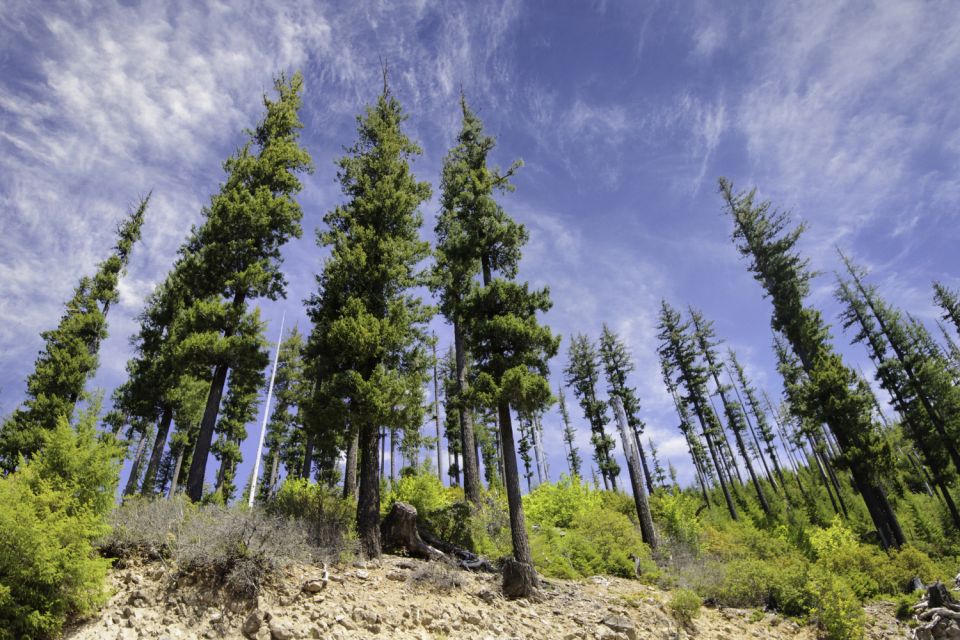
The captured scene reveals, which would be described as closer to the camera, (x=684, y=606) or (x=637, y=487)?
(x=684, y=606)

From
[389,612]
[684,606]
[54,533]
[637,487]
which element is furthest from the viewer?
[637,487]

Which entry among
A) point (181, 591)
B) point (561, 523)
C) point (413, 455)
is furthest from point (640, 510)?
point (413, 455)

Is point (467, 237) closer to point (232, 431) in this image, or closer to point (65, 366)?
point (65, 366)

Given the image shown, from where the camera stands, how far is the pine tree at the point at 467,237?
48.2ft

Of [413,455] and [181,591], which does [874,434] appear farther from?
[413,455]

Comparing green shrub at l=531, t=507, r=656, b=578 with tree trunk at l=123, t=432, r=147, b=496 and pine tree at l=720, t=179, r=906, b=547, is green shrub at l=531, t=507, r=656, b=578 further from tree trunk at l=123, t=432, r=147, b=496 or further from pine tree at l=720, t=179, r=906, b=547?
tree trunk at l=123, t=432, r=147, b=496

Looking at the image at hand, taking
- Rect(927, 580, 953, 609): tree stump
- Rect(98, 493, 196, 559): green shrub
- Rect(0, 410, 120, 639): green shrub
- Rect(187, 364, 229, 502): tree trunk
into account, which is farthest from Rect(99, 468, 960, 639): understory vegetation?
Rect(187, 364, 229, 502): tree trunk

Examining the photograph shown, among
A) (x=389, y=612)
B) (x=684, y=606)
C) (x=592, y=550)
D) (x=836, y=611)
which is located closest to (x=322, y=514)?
(x=389, y=612)

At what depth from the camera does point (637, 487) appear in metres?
19.4

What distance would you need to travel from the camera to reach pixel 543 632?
7.50 m

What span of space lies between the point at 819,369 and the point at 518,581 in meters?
19.2

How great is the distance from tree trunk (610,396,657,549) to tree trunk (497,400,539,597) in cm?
934

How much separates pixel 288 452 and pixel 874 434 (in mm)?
36994

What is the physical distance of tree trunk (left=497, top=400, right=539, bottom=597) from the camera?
9.05 meters
